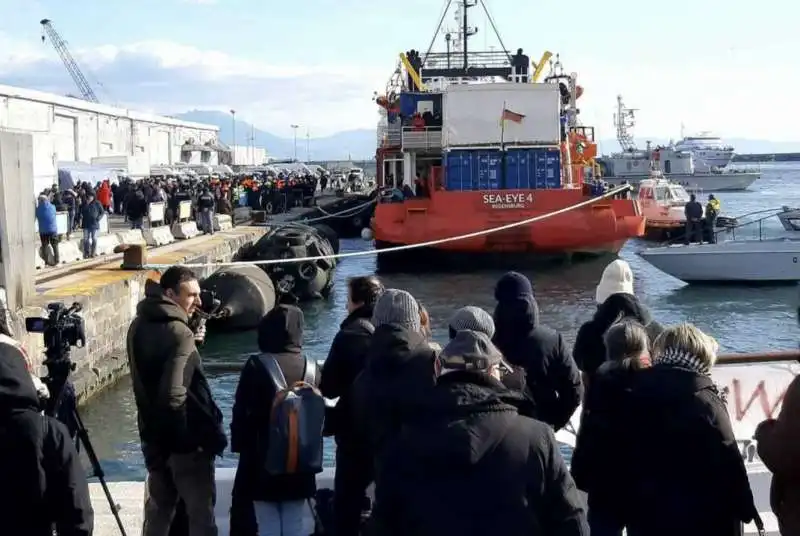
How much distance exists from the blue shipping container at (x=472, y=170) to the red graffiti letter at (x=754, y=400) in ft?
56.0

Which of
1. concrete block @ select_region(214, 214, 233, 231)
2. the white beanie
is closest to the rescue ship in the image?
concrete block @ select_region(214, 214, 233, 231)

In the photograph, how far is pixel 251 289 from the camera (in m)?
15.6

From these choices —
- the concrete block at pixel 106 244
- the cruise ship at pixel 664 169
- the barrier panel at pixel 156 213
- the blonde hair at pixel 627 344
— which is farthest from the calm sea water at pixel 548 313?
the cruise ship at pixel 664 169

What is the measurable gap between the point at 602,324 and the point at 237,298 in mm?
11646

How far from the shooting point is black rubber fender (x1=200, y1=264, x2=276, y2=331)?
15359mm

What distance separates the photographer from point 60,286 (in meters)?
12.7

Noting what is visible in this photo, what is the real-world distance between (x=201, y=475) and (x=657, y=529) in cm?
196

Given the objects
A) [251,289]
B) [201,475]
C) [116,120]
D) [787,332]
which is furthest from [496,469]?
[116,120]

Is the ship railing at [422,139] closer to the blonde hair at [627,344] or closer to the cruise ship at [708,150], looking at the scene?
the blonde hair at [627,344]

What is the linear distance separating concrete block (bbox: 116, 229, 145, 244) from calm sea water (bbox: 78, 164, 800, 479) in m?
3.73

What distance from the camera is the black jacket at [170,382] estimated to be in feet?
12.6

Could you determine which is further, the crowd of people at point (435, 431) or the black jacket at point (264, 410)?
the black jacket at point (264, 410)

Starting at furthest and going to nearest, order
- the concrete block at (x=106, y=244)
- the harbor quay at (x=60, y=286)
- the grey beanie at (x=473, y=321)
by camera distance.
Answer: the concrete block at (x=106, y=244)
the harbor quay at (x=60, y=286)
the grey beanie at (x=473, y=321)

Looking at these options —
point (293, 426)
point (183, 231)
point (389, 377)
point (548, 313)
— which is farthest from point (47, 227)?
point (389, 377)
